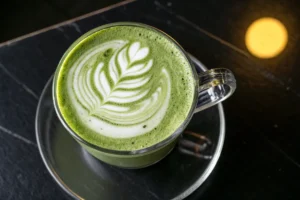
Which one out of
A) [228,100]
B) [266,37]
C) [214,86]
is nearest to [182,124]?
[214,86]

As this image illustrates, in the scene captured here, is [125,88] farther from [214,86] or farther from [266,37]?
[266,37]

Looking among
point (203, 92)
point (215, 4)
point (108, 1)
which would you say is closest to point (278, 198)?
point (203, 92)

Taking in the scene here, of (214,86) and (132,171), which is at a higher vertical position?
(214,86)

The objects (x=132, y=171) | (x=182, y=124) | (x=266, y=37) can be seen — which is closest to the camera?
(x=182, y=124)

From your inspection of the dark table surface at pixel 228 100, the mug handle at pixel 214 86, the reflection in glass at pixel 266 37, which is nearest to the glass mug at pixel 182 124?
the mug handle at pixel 214 86

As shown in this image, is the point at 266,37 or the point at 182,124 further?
the point at 266,37

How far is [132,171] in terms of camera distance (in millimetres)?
1043

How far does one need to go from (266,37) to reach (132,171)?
1.57ft

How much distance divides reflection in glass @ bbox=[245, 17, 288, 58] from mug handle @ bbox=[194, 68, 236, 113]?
24 centimetres

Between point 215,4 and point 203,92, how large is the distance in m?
0.33

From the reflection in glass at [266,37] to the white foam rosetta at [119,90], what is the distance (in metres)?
0.34

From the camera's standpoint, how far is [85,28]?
1173 millimetres

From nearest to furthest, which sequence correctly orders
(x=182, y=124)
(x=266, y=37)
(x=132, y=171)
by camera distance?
(x=182, y=124), (x=132, y=171), (x=266, y=37)

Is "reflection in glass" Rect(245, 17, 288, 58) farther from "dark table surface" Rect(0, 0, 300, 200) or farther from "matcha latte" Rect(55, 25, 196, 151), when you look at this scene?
"matcha latte" Rect(55, 25, 196, 151)
